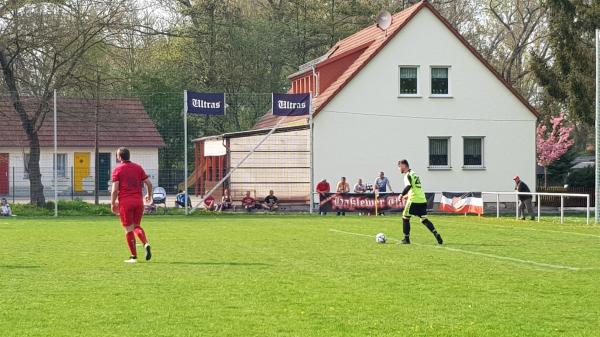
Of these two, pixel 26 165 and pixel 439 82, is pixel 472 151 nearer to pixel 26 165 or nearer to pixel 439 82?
pixel 439 82

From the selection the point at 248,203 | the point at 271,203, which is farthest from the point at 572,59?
the point at 248,203

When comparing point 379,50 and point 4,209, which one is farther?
point 379,50

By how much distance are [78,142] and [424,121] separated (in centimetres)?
2117

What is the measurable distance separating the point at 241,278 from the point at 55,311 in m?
3.79

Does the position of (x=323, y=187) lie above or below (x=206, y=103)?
below

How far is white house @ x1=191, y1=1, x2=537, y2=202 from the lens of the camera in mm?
45625

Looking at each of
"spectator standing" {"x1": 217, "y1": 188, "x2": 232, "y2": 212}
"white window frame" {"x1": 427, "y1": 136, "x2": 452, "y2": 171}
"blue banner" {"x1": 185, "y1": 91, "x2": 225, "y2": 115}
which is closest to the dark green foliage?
"white window frame" {"x1": 427, "y1": 136, "x2": 452, "y2": 171}

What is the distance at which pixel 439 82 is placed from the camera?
155 feet

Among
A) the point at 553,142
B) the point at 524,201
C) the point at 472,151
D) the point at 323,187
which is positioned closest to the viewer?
the point at 524,201

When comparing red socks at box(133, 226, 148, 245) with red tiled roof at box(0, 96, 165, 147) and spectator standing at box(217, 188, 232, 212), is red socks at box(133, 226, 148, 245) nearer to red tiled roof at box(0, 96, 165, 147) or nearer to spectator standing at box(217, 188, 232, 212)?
spectator standing at box(217, 188, 232, 212)

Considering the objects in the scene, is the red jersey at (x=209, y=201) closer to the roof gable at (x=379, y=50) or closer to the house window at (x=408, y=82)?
the roof gable at (x=379, y=50)

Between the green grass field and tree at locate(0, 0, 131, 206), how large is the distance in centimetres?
1668

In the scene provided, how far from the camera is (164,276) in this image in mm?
14766

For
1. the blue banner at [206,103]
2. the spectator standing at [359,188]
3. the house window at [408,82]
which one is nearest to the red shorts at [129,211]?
the blue banner at [206,103]
